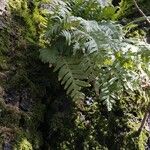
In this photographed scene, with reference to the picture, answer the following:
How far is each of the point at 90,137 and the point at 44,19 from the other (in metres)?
1.24

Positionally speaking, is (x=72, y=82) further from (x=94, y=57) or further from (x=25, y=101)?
(x=25, y=101)

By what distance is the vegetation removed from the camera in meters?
3.41

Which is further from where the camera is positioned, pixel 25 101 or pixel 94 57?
pixel 25 101

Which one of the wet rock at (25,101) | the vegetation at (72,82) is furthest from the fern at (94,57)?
the wet rock at (25,101)

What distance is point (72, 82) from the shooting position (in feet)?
11.2

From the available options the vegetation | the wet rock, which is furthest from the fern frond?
the wet rock

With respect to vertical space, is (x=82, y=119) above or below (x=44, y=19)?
below

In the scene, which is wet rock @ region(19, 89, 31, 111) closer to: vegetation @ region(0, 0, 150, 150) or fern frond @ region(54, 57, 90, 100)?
vegetation @ region(0, 0, 150, 150)

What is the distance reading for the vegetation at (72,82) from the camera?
11.2ft

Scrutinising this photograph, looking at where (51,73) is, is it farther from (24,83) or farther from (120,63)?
(120,63)

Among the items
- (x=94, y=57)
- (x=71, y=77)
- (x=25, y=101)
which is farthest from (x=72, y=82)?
(x=25, y=101)

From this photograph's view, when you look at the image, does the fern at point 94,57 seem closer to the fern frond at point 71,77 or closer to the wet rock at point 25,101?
the fern frond at point 71,77

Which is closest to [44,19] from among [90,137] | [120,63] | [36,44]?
[36,44]

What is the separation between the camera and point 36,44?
3.95 m
